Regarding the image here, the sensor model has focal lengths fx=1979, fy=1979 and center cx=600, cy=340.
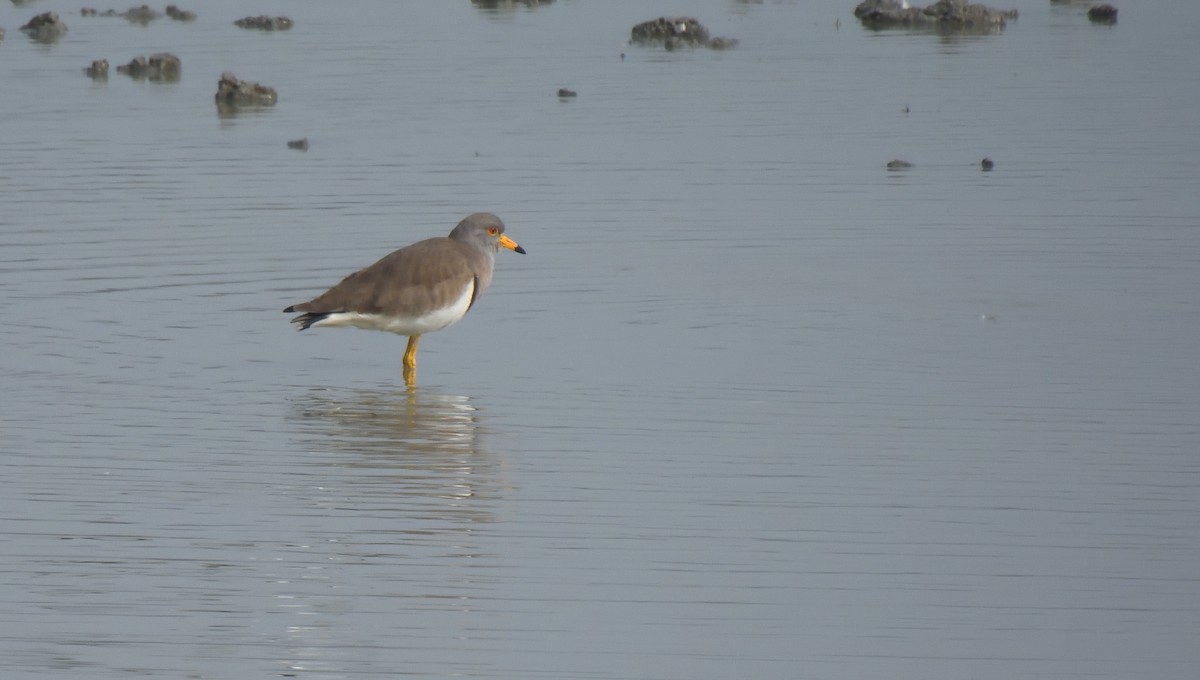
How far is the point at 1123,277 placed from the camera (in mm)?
15836

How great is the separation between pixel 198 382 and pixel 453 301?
5.78 ft

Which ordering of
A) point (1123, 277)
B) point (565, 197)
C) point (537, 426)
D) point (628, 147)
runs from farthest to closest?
point (628, 147)
point (565, 197)
point (1123, 277)
point (537, 426)

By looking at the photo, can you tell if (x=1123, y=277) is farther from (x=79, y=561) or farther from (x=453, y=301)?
(x=79, y=561)

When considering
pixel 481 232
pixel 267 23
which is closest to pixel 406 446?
pixel 481 232

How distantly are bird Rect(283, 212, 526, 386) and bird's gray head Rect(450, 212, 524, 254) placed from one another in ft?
0.98

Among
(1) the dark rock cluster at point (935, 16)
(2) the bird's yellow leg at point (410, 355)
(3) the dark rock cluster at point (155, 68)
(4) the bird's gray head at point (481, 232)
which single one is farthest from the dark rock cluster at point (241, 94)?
(2) the bird's yellow leg at point (410, 355)

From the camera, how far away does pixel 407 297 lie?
13102mm

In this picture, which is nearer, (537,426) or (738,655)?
(738,655)

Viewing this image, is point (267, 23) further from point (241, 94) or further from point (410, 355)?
point (410, 355)

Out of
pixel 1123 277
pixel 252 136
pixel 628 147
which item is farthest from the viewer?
pixel 252 136

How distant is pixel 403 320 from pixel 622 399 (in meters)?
1.76

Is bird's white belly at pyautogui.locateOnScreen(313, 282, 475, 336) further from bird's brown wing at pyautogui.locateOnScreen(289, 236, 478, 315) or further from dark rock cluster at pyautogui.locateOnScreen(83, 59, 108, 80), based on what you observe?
dark rock cluster at pyautogui.locateOnScreen(83, 59, 108, 80)

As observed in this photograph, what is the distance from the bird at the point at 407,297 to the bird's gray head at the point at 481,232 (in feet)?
0.98

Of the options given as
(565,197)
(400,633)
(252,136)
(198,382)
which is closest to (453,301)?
(198,382)
